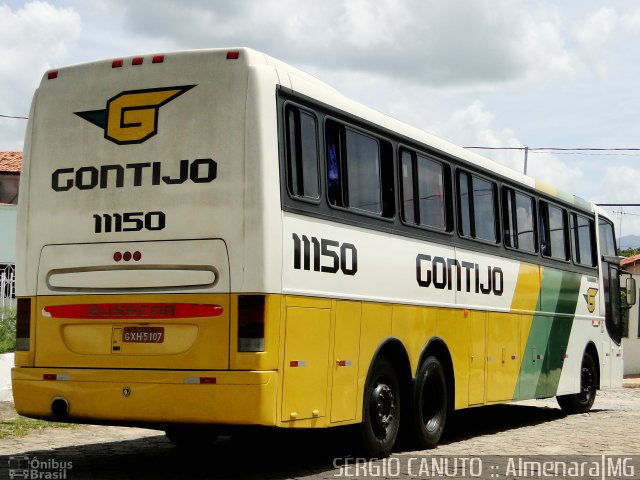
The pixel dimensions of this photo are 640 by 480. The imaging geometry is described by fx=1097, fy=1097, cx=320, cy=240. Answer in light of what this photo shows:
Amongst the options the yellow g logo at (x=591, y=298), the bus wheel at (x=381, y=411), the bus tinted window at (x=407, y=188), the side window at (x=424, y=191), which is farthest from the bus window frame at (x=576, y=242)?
the bus wheel at (x=381, y=411)

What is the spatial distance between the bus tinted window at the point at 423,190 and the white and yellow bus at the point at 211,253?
0.24 metres

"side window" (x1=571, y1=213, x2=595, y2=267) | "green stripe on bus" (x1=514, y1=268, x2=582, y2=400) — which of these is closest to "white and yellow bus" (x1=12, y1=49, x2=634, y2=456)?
"green stripe on bus" (x1=514, y1=268, x2=582, y2=400)

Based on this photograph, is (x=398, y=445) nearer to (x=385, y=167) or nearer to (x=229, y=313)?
(x=385, y=167)

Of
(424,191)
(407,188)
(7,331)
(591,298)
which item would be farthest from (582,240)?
(7,331)

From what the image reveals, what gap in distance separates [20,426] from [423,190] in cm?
566

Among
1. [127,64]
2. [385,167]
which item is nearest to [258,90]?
[127,64]

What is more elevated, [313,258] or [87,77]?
[87,77]

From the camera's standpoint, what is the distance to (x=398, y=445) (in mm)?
11945

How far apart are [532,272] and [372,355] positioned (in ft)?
18.2

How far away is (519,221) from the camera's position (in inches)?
593

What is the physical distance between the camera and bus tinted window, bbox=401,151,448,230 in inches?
456

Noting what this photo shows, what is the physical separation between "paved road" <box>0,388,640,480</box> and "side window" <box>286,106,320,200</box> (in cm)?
219

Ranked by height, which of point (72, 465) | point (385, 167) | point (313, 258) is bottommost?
point (72, 465)

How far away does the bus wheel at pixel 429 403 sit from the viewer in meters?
11.5
